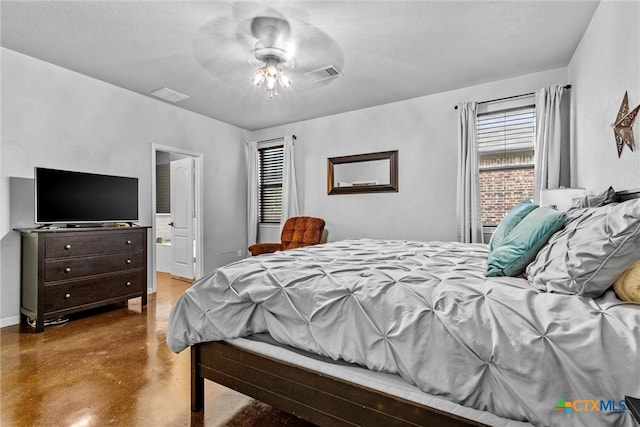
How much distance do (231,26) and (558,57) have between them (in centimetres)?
320

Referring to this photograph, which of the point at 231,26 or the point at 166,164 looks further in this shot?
the point at 166,164

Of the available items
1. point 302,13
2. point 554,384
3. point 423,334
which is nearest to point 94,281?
point 302,13

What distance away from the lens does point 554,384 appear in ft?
3.05

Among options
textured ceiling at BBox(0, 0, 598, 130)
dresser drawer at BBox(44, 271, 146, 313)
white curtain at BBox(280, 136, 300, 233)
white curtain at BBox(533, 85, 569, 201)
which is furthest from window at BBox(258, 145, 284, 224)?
white curtain at BBox(533, 85, 569, 201)

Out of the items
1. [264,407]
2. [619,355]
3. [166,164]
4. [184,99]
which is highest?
[184,99]

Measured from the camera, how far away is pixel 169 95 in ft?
13.6

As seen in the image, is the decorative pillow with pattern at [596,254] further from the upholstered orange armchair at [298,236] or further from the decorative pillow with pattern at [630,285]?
the upholstered orange armchair at [298,236]

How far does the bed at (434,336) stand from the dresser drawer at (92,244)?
2162 millimetres

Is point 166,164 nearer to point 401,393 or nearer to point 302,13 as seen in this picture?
point 302,13

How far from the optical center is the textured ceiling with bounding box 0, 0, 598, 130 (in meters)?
2.42

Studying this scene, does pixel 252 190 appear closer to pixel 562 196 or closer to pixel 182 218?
pixel 182 218

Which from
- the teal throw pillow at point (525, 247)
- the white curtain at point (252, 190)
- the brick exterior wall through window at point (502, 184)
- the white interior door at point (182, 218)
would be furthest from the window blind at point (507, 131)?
the white interior door at point (182, 218)

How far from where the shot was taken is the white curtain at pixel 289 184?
525cm

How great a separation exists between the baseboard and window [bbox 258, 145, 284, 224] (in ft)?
11.2
